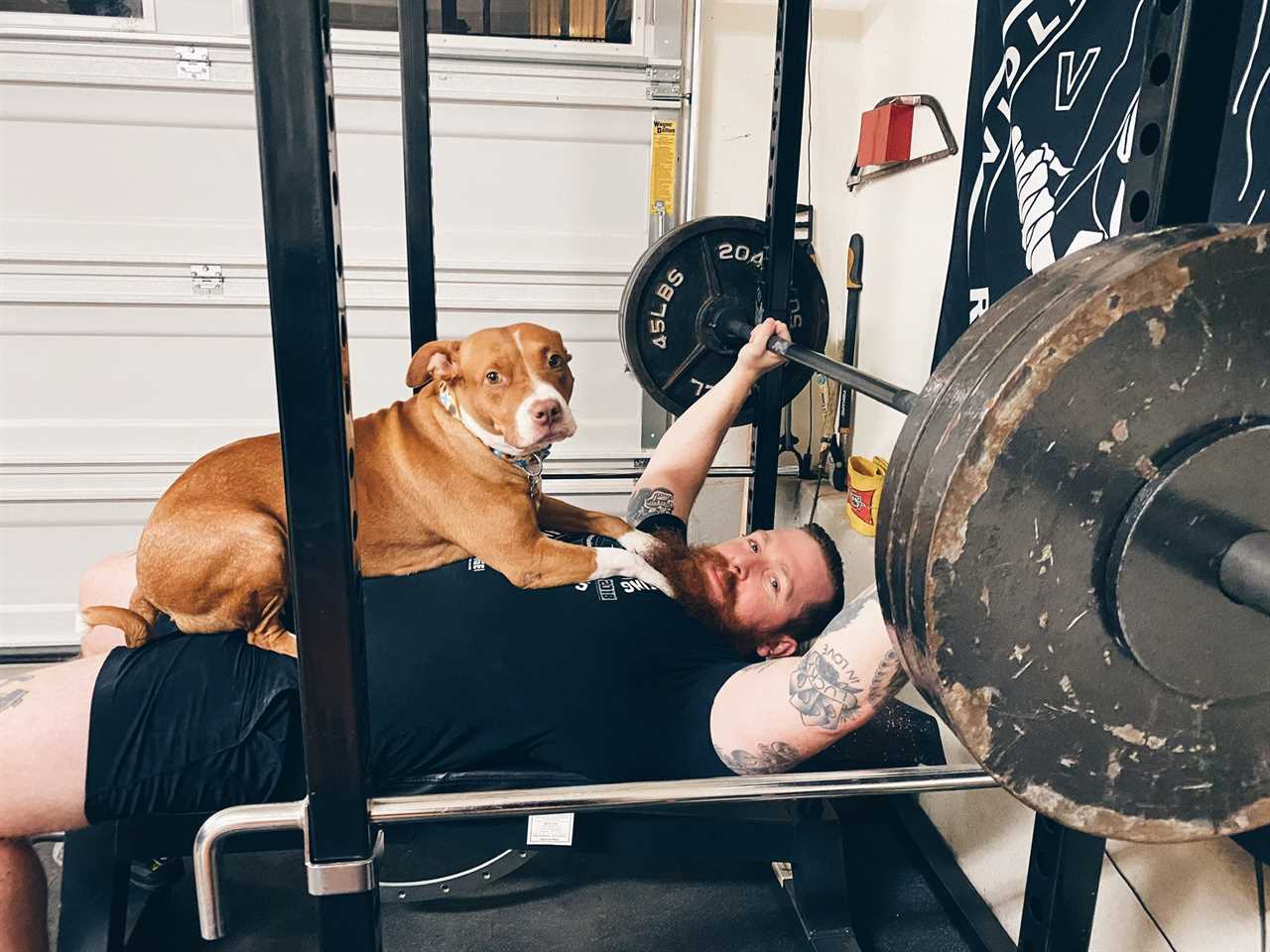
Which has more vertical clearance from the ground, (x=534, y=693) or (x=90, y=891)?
(x=534, y=693)

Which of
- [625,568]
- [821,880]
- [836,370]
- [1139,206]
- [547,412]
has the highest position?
[1139,206]

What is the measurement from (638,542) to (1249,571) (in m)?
1.17

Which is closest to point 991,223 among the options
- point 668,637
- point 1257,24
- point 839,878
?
point 1257,24

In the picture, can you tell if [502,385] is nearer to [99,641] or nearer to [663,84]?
[99,641]

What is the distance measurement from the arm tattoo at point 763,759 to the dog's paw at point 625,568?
1.23 ft

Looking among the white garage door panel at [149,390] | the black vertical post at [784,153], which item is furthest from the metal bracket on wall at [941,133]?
the white garage door panel at [149,390]

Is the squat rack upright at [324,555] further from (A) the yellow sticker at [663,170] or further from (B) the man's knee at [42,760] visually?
(A) the yellow sticker at [663,170]

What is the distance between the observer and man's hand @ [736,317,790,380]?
168cm

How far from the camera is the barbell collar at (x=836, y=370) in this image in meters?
1.05

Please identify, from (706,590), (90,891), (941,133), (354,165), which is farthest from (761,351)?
(354,165)

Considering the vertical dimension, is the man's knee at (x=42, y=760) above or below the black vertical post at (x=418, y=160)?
below

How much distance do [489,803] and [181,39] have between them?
2536mm

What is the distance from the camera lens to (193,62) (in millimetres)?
2488

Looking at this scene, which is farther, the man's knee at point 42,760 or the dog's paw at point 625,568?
the dog's paw at point 625,568
